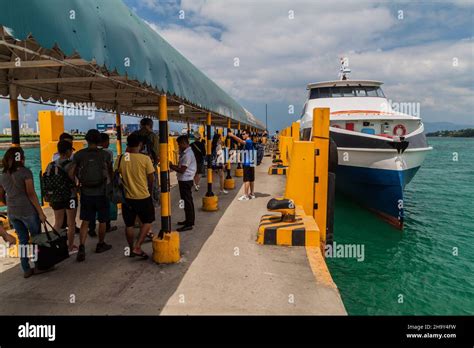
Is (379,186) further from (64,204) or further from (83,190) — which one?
(64,204)

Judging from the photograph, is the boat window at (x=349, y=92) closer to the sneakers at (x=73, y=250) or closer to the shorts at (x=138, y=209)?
the shorts at (x=138, y=209)

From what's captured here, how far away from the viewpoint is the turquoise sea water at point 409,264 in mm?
5320

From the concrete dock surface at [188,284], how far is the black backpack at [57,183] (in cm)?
95

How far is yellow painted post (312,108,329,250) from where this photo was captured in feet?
19.7

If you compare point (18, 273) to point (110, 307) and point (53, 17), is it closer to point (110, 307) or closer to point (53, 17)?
point (110, 307)

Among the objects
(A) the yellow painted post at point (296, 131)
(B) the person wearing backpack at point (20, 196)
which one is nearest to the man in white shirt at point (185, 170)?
(B) the person wearing backpack at point (20, 196)

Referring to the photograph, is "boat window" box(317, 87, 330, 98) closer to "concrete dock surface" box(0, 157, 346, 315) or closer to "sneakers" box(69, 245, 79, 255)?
"concrete dock surface" box(0, 157, 346, 315)

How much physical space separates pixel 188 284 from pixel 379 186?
25.3 feet

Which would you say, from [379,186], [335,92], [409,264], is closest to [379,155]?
[379,186]

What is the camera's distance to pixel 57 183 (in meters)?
4.57

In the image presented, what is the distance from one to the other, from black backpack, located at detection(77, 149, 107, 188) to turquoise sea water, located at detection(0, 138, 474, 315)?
438 centimetres

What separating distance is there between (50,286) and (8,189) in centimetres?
131
